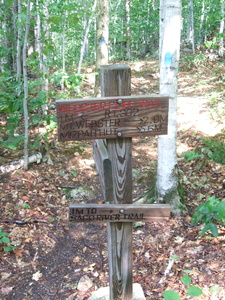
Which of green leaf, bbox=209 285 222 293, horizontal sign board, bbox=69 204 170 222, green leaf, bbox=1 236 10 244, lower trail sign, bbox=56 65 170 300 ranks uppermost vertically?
lower trail sign, bbox=56 65 170 300

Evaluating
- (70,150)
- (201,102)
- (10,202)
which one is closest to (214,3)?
(201,102)

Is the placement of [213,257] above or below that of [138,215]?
below

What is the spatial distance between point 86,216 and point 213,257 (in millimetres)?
2044

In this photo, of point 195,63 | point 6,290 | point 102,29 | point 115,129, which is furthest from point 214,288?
point 195,63

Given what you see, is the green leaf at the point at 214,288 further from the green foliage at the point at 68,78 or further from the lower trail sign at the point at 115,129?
the green foliage at the point at 68,78

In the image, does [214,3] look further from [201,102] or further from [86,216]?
[86,216]

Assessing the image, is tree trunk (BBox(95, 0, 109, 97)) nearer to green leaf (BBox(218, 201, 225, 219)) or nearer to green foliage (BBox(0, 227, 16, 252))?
green foliage (BBox(0, 227, 16, 252))

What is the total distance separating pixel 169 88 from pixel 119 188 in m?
2.50

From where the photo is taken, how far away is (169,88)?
4184mm

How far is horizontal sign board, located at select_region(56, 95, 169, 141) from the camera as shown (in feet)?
6.24

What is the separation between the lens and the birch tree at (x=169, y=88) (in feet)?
13.2

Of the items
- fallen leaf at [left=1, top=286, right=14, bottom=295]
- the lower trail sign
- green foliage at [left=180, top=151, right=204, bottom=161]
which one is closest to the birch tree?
green foliage at [left=180, top=151, right=204, bottom=161]

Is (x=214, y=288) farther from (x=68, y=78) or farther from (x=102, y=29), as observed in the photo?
(x=102, y=29)

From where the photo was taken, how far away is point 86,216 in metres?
2.15
